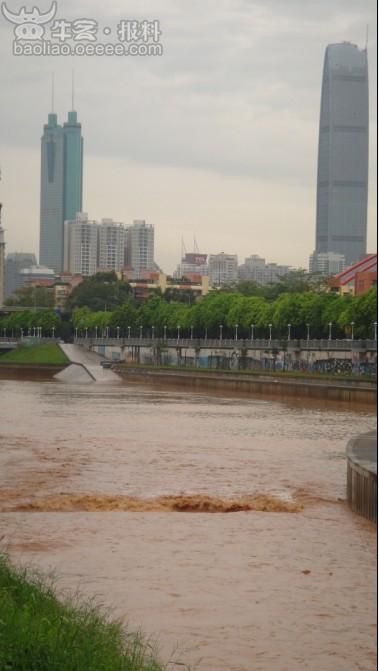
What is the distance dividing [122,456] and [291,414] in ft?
85.9

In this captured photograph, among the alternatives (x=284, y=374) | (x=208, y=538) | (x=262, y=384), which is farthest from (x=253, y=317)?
(x=208, y=538)

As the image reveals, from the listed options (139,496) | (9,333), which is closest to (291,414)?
(139,496)

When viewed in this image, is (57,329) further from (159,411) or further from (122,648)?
(122,648)

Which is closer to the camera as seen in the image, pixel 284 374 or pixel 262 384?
pixel 262 384

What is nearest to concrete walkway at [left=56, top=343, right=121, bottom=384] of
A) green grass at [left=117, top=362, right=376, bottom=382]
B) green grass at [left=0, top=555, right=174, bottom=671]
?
green grass at [left=117, top=362, right=376, bottom=382]

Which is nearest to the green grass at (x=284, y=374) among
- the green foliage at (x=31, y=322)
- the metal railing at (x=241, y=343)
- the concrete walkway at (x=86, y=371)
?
the concrete walkway at (x=86, y=371)

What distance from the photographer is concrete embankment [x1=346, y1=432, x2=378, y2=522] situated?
22.8 m

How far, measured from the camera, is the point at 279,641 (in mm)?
14828

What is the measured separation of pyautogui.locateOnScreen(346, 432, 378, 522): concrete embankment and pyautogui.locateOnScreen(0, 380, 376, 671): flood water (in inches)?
11.9

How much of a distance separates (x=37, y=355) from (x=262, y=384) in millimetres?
50869

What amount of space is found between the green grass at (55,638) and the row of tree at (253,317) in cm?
7176

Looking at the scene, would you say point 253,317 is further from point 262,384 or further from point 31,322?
point 31,322

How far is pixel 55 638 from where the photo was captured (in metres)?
11.2

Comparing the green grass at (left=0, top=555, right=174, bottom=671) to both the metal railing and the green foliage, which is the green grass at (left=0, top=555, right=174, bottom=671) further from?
the green foliage
